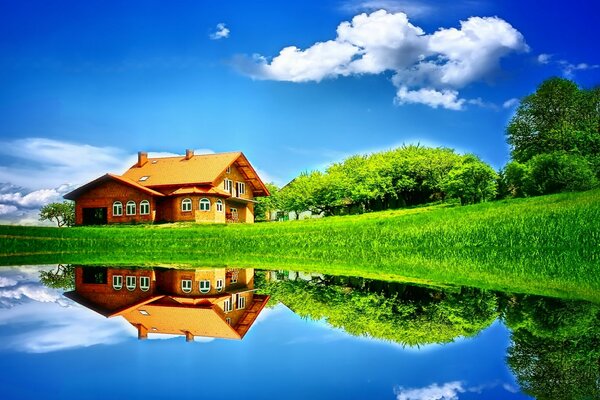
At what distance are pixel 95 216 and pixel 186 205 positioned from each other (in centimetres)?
802

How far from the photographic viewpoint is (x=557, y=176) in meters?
29.4

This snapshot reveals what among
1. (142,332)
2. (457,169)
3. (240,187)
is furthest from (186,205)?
(142,332)

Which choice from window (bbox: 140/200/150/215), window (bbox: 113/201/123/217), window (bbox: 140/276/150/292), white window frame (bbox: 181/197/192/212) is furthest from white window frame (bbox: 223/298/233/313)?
window (bbox: 113/201/123/217)

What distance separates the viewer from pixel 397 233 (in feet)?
74.5

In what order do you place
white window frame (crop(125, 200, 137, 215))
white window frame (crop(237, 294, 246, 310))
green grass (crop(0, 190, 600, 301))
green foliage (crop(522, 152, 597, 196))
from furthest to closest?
white window frame (crop(125, 200, 137, 215)) → green foliage (crop(522, 152, 597, 196)) → green grass (crop(0, 190, 600, 301)) → white window frame (crop(237, 294, 246, 310))

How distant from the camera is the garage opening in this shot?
42750 mm

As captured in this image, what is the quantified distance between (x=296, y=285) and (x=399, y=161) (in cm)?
4100

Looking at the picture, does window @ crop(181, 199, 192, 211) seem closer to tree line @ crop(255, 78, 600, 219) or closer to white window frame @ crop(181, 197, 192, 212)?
white window frame @ crop(181, 197, 192, 212)

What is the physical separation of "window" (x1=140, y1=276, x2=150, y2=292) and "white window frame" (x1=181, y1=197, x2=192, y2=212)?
28.9 m

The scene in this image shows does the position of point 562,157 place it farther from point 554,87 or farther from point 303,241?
point 554,87

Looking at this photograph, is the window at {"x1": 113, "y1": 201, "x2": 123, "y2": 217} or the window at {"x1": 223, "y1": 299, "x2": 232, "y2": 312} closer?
the window at {"x1": 223, "y1": 299, "x2": 232, "y2": 312}

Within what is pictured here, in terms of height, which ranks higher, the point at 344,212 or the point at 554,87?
the point at 554,87

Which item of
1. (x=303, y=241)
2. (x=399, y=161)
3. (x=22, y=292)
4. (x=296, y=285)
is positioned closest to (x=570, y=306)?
(x=296, y=285)

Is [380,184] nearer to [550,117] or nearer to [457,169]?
[457,169]
